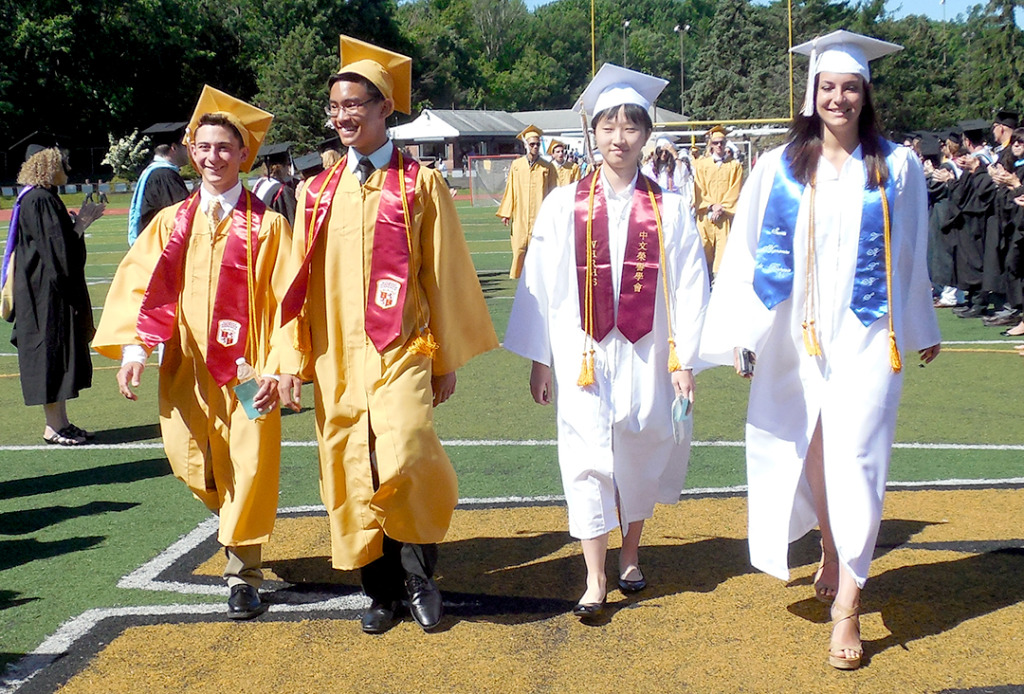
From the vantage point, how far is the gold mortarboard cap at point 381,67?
14.4 ft

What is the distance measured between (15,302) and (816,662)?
20.4ft

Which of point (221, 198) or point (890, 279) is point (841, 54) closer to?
point (890, 279)

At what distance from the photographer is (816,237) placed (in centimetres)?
418

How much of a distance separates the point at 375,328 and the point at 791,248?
160 cm

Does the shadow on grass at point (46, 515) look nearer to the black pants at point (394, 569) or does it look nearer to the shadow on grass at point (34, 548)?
the shadow on grass at point (34, 548)

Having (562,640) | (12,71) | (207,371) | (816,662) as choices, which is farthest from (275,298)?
(12,71)

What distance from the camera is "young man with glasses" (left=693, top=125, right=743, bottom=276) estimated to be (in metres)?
15.8

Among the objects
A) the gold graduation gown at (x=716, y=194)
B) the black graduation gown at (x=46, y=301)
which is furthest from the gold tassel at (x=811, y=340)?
the gold graduation gown at (x=716, y=194)

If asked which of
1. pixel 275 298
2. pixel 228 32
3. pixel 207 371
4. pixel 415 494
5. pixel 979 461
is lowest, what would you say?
pixel 979 461

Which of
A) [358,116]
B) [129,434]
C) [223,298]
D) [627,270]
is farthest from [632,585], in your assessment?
[129,434]

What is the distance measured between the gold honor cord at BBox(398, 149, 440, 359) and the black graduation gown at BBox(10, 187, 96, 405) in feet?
14.2

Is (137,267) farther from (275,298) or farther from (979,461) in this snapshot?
(979,461)

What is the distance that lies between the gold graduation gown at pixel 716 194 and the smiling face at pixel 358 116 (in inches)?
463

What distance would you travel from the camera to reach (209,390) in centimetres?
481
